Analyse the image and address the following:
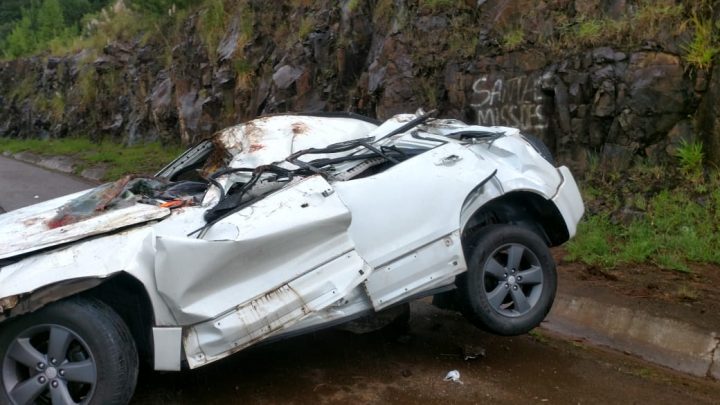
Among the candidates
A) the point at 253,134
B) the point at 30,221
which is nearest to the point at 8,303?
the point at 30,221

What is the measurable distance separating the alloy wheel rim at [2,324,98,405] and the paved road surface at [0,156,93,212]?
8581 mm

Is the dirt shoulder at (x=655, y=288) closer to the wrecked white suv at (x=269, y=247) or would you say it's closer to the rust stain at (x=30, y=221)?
the wrecked white suv at (x=269, y=247)

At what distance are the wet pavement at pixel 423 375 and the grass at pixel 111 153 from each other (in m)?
9.08

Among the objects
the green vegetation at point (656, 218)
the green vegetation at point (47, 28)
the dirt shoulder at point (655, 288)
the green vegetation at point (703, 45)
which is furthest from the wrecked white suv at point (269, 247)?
the green vegetation at point (47, 28)

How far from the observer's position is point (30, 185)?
15438 millimetres

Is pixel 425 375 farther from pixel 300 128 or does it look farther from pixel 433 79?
pixel 433 79

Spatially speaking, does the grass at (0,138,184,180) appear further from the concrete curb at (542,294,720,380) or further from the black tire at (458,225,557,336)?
the black tire at (458,225,557,336)

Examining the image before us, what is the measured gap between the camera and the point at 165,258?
3.71m

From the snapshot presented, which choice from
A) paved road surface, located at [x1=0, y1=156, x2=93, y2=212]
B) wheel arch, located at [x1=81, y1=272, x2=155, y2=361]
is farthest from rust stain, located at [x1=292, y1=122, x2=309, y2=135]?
paved road surface, located at [x1=0, y1=156, x2=93, y2=212]

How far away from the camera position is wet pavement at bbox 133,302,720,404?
14.3 ft

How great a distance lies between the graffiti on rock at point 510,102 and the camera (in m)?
8.70

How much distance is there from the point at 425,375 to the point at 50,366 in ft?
7.18

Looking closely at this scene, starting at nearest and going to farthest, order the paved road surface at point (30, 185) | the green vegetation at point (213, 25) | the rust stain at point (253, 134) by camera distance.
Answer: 1. the rust stain at point (253, 134)
2. the paved road surface at point (30, 185)
3. the green vegetation at point (213, 25)

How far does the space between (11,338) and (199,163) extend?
2.02 m
